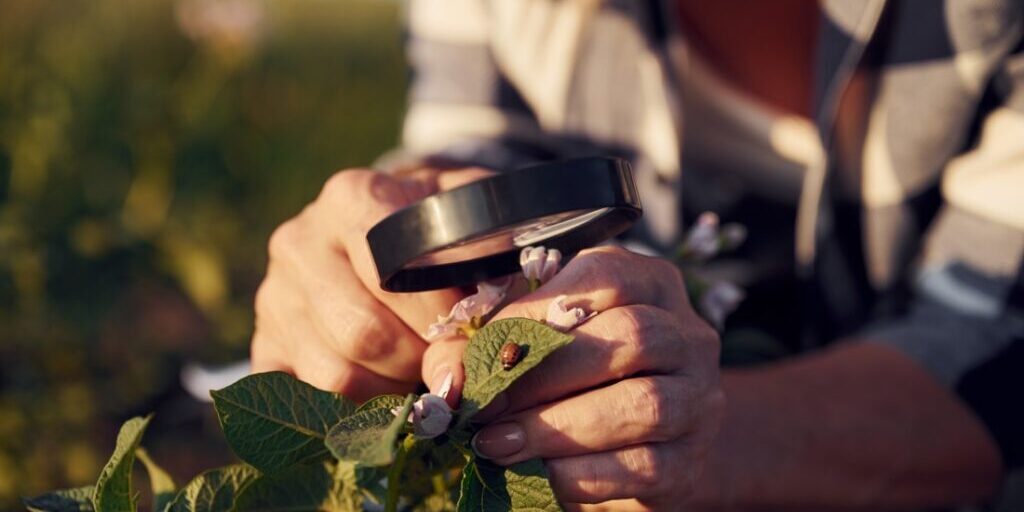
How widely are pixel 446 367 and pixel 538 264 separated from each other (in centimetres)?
10

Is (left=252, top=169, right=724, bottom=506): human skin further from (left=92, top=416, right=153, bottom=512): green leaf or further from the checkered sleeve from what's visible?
the checkered sleeve

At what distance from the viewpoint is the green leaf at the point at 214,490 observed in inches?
25.0

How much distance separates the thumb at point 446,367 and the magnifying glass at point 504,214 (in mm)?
54

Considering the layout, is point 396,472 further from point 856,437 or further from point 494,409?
point 856,437

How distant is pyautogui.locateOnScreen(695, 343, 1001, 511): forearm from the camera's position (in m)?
0.95

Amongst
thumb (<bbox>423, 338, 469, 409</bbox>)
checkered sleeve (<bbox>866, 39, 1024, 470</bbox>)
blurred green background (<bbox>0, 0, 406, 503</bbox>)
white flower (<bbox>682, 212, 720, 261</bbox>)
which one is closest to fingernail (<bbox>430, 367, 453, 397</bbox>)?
thumb (<bbox>423, 338, 469, 409</bbox>)

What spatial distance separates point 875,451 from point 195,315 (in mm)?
1874

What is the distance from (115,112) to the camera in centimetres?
254

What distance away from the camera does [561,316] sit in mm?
611

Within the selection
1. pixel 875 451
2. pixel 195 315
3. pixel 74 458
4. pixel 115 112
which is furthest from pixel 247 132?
pixel 875 451

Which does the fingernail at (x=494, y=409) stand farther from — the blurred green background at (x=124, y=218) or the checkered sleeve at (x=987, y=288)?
the blurred green background at (x=124, y=218)

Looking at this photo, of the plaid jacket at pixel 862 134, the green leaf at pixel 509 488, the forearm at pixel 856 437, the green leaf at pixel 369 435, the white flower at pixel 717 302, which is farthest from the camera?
the plaid jacket at pixel 862 134

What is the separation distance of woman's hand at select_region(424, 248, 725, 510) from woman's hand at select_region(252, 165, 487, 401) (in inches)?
2.6

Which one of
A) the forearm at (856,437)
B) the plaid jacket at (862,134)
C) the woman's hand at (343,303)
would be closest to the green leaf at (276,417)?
the woman's hand at (343,303)
